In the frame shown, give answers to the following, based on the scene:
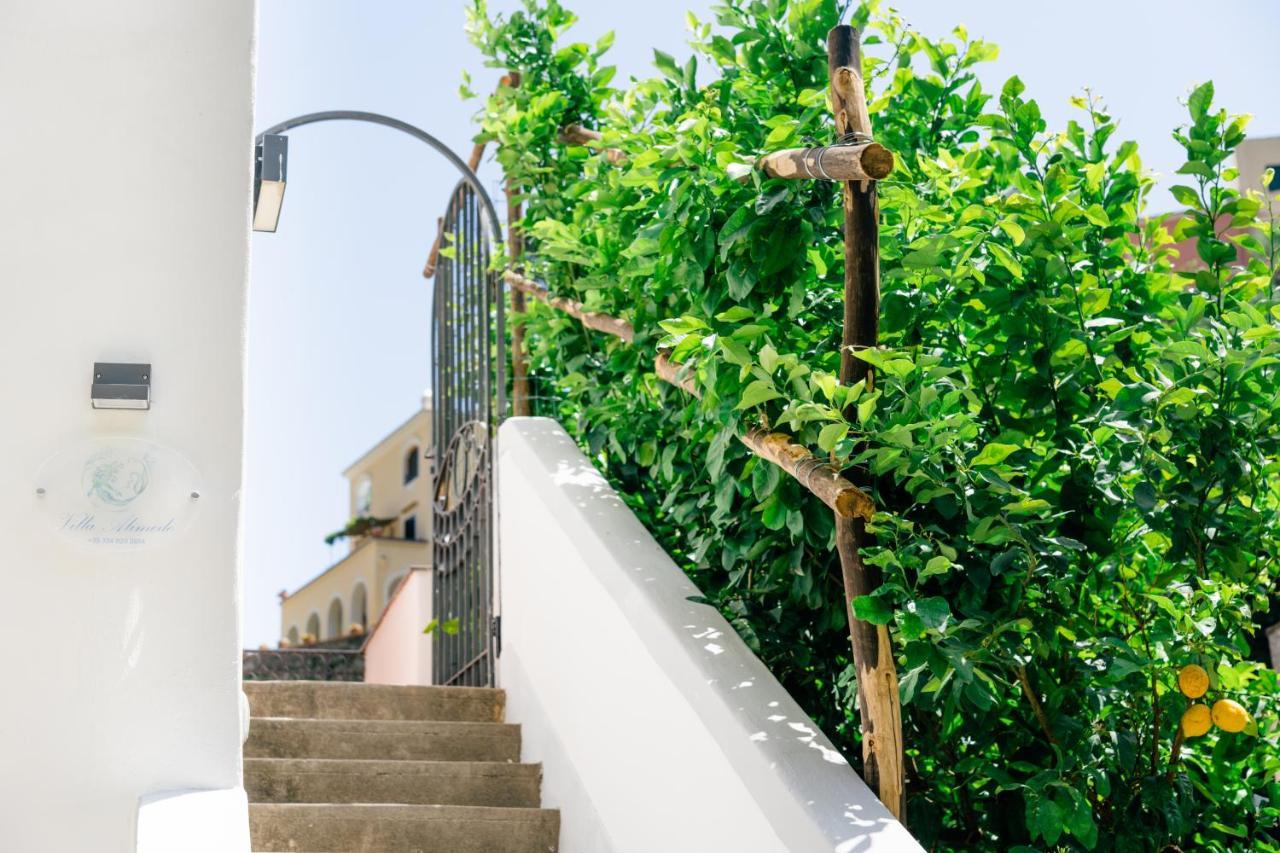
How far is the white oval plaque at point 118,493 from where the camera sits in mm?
2578

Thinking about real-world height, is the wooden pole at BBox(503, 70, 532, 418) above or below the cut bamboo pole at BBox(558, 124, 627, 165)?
below

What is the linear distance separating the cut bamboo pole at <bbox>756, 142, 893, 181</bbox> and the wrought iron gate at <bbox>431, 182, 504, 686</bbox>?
9.11 feet

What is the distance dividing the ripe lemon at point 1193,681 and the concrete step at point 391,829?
6.18 ft

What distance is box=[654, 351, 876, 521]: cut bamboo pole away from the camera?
2.53 m

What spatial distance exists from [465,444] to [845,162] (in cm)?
352

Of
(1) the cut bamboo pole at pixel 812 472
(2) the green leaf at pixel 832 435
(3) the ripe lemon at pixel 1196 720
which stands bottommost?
(3) the ripe lemon at pixel 1196 720

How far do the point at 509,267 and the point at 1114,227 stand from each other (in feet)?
8.95

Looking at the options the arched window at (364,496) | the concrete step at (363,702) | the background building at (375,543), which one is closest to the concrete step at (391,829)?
the concrete step at (363,702)

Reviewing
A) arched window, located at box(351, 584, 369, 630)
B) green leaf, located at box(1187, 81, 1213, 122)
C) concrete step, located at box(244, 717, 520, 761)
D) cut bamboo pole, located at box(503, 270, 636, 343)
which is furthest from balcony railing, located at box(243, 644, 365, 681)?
arched window, located at box(351, 584, 369, 630)

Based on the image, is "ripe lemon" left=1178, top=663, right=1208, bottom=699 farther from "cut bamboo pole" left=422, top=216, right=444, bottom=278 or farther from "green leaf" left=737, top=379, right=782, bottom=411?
"cut bamboo pole" left=422, top=216, right=444, bottom=278

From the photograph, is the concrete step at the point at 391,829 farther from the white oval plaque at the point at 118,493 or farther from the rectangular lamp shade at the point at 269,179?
the rectangular lamp shade at the point at 269,179

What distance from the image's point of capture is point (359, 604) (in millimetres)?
31984

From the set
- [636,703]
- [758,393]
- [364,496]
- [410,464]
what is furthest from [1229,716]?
[364,496]

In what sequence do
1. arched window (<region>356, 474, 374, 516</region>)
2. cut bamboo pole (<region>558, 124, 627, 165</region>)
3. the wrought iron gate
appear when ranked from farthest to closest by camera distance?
arched window (<region>356, 474, 374, 516</region>), the wrought iron gate, cut bamboo pole (<region>558, 124, 627, 165</region>)
